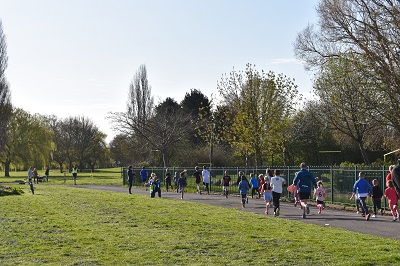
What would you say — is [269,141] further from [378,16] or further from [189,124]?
[189,124]

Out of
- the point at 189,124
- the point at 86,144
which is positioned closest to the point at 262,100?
the point at 189,124

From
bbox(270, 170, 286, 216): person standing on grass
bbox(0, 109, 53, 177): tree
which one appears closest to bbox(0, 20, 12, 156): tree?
bbox(0, 109, 53, 177): tree

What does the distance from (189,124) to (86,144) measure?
110 ft

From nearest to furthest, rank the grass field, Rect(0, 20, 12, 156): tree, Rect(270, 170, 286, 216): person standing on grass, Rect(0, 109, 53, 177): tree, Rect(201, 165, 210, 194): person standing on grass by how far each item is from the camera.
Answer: the grass field
Rect(270, 170, 286, 216): person standing on grass
Rect(201, 165, 210, 194): person standing on grass
Rect(0, 20, 12, 156): tree
Rect(0, 109, 53, 177): tree

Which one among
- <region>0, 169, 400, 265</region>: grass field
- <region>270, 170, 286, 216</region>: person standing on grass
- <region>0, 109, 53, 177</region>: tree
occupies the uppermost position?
<region>0, 109, 53, 177</region>: tree

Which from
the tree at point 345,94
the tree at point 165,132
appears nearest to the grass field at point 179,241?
the tree at point 345,94

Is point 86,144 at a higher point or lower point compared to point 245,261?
higher

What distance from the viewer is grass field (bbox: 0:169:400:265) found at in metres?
10.8

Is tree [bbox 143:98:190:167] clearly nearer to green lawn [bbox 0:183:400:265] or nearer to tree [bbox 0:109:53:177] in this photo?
tree [bbox 0:109:53:177]

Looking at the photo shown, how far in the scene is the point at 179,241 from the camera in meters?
13.2

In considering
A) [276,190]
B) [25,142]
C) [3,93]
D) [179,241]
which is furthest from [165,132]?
[179,241]

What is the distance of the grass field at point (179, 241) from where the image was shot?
10.8 m

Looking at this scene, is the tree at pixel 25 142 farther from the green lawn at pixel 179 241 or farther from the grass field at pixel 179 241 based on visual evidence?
the green lawn at pixel 179 241

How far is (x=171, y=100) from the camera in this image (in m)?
76.9
